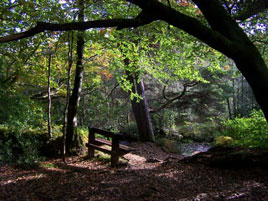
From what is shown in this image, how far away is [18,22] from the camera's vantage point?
21.8 feet

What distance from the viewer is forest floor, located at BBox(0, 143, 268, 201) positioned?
141 inches

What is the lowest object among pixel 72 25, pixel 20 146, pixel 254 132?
pixel 20 146

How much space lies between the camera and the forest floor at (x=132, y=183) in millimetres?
3588

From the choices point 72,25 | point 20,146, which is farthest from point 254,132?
point 20,146

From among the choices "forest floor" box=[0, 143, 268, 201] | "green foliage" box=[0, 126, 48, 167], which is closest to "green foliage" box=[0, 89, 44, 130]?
"green foliage" box=[0, 126, 48, 167]

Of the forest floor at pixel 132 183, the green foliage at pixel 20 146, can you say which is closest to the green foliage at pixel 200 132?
the forest floor at pixel 132 183

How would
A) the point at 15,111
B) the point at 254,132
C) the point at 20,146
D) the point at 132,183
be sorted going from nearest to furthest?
1. the point at 132,183
2. the point at 20,146
3. the point at 254,132
4. the point at 15,111

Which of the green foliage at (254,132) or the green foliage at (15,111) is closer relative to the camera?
the green foliage at (254,132)

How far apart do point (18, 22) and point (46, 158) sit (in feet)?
14.9

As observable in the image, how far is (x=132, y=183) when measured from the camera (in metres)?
4.43

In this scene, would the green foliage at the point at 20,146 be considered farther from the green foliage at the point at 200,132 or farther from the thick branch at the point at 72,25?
the green foliage at the point at 200,132

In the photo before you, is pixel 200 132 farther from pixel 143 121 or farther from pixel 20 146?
pixel 20 146

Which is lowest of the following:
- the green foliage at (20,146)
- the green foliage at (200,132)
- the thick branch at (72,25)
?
the green foliage at (200,132)

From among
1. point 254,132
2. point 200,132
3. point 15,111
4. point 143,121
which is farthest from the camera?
point 200,132
